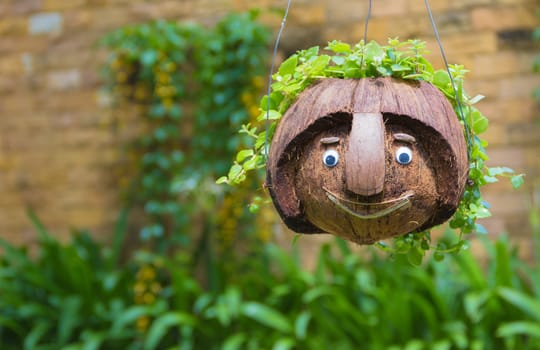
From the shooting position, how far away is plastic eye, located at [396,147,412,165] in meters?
1.31

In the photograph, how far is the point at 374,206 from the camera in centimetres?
130

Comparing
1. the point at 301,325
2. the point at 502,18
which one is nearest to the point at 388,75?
the point at 301,325

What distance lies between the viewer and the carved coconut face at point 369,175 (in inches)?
50.0

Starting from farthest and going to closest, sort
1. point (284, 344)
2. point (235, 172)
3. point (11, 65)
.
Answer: point (11, 65) → point (284, 344) → point (235, 172)

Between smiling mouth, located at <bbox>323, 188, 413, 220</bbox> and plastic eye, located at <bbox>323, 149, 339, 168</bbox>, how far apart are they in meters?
0.05

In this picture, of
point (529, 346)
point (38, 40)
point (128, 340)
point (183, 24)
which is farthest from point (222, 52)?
point (529, 346)

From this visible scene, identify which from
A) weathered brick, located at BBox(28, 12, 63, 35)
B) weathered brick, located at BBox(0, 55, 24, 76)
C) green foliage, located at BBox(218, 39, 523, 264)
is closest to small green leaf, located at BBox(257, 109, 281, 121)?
green foliage, located at BBox(218, 39, 523, 264)

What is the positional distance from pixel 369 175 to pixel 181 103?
2.84 metres

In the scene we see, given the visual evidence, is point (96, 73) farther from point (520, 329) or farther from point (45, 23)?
point (520, 329)

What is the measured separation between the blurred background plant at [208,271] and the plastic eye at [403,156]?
1.88 metres

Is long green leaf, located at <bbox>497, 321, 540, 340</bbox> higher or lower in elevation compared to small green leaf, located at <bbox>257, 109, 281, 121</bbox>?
lower

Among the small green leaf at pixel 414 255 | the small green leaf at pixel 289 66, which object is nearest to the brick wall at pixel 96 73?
the small green leaf at pixel 414 255

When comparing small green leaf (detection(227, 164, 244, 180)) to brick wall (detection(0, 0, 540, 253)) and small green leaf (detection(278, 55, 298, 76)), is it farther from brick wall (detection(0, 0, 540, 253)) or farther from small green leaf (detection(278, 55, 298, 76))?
brick wall (detection(0, 0, 540, 253))

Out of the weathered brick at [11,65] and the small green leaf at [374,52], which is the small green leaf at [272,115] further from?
the weathered brick at [11,65]
